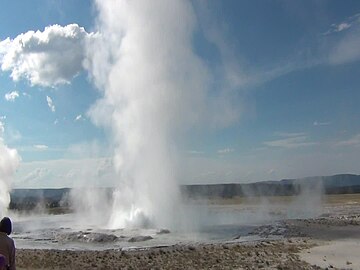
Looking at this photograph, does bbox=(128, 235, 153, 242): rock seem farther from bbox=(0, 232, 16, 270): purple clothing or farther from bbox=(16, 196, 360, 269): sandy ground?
bbox=(0, 232, 16, 270): purple clothing

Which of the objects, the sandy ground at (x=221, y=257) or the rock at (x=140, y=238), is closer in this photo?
the sandy ground at (x=221, y=257)

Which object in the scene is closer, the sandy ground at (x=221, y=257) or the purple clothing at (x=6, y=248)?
the purple clothing at (x=6, y=248)

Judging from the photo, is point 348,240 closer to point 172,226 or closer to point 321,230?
point 321,230

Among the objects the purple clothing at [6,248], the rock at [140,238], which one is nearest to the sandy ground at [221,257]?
the rock at [140,238]

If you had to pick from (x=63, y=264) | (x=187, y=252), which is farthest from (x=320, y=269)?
(x=63, y=264)

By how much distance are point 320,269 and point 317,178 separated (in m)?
131

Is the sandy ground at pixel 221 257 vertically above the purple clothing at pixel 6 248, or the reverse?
the purple clothing at pixel 6 248

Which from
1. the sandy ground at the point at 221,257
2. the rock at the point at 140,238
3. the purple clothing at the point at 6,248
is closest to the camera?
the purple clothing at the point at 6,248

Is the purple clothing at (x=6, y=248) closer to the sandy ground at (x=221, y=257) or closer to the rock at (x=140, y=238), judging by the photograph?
the sandy ground at (x=221, y=257)

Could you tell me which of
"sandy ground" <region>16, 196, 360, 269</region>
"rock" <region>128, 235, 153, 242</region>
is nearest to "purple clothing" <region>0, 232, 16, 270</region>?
"sandy ground" <region>16, 196, 360, 269</region>

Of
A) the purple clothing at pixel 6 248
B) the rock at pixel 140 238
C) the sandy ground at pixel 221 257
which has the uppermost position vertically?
the purple clothing at pixel 6 248

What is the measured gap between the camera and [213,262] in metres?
20.3

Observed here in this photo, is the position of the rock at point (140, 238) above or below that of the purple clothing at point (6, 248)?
below

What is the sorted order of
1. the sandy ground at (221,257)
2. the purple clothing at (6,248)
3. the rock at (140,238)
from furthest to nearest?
1. the rock at (140,238)
2. the sandy ground at (221,257)
3. the purple clothing at (6,248)
